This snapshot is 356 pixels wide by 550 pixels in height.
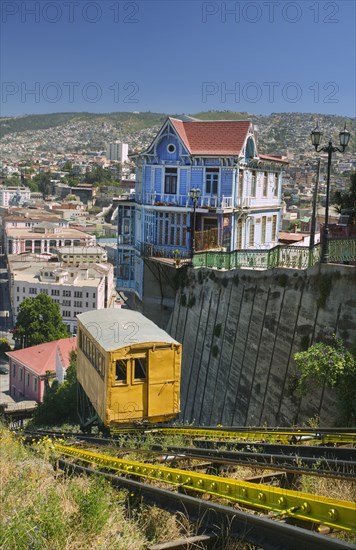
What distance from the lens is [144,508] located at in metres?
6.55

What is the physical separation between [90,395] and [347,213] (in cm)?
1255

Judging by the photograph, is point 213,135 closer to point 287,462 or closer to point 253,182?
point 253,182

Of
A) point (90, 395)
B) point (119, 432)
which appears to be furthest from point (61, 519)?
point (90, 395)

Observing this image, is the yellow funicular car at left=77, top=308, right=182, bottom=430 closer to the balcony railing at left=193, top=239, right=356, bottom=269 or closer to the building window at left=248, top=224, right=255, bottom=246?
the balcony railing at left=193, top=239, right=356, bottom=269

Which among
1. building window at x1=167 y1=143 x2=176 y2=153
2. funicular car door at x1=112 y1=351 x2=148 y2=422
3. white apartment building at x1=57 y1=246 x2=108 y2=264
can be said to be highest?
building window at x1=167 y1=143 x2=176 y2=153

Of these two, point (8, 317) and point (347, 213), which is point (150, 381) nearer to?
point (347, 213)

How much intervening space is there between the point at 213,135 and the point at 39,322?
56.7 metres

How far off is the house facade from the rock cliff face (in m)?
2.55

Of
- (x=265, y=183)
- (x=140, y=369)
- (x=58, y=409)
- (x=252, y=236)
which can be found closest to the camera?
(x=140, y=369)

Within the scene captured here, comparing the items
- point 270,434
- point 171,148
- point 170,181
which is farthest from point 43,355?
point 270,434

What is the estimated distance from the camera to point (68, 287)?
87.3 m

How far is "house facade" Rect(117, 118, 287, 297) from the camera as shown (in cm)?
2525

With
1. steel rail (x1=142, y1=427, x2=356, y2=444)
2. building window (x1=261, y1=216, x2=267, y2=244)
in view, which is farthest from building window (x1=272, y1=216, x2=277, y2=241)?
steel rail (x1=142, y1=427, x2=356, y2=444)

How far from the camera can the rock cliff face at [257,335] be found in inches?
554
